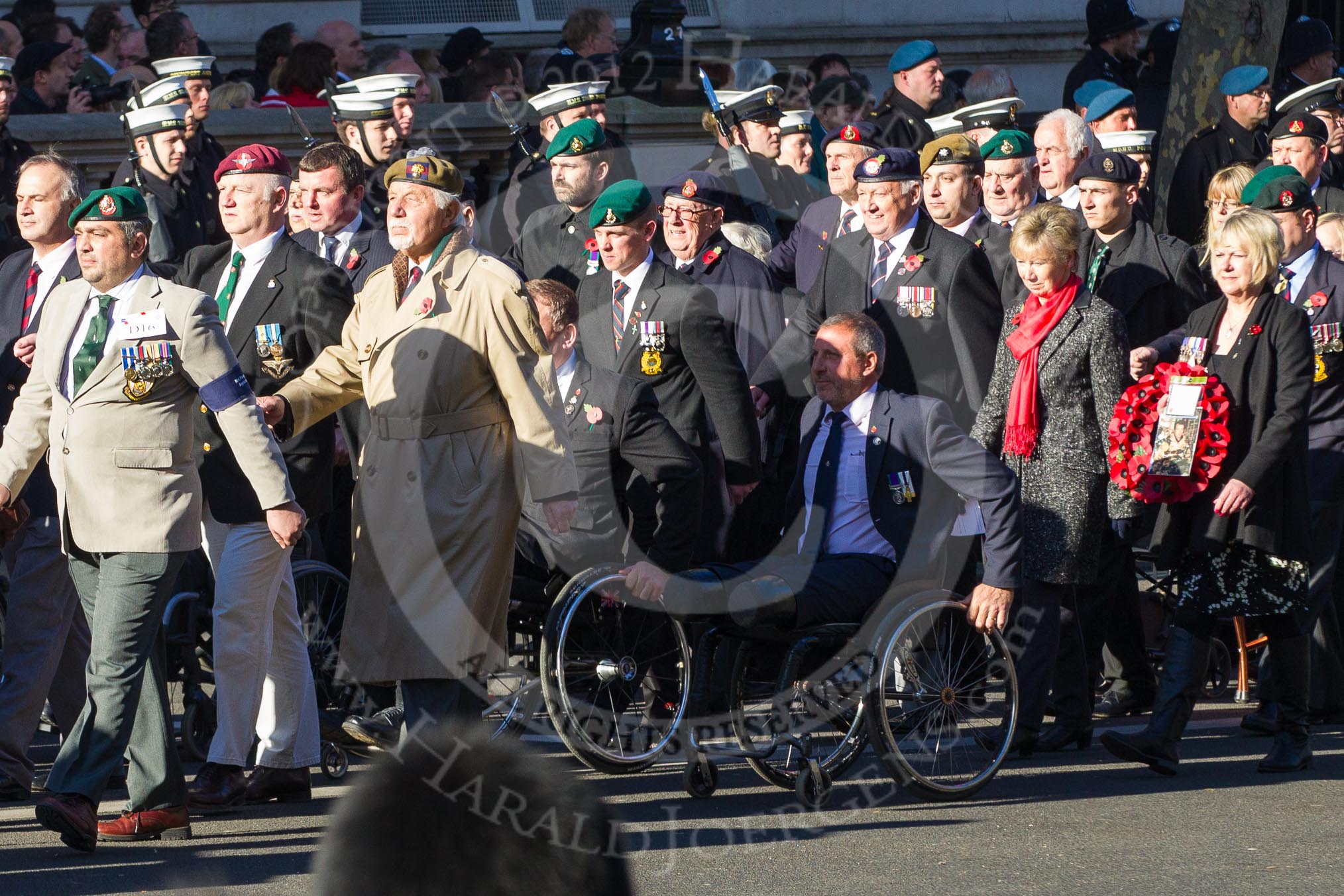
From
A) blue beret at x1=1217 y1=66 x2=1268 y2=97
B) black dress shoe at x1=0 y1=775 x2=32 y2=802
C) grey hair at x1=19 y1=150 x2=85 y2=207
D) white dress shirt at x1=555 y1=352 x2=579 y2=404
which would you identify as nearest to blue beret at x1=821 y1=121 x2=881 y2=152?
white dress shirt at x1=555 y1=352 x2=579 y2=404

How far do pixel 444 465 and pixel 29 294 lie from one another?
228 centimetres

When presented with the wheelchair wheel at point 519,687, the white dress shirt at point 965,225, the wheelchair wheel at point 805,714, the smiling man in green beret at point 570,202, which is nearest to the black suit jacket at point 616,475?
the wheelchair wheel at point 519,687

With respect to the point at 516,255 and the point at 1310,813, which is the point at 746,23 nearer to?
the point at 516,255

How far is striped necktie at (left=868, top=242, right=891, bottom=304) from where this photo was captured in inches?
308

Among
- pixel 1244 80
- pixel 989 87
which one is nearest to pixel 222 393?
pixel 989 87

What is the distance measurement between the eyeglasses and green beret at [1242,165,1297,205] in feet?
6.84

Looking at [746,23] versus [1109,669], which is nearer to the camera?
[1109,669]

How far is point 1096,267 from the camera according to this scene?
8.16 metres

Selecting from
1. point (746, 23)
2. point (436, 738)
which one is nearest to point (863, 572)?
point (436, 738)

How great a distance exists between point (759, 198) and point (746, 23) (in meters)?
8.49

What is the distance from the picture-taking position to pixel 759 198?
1006 centimetres

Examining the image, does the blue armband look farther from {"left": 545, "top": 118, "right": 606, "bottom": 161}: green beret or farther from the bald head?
the bald head

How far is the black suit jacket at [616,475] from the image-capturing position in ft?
22.9

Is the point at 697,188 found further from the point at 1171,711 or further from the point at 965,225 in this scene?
the point at 1171,711
